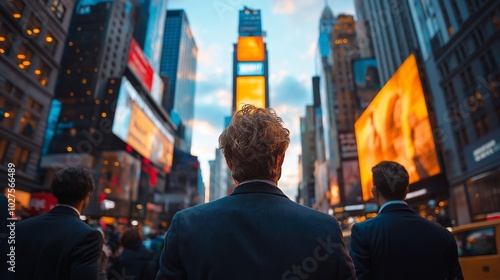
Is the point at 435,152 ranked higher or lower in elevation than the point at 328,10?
lower

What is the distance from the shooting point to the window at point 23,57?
12.0 feet

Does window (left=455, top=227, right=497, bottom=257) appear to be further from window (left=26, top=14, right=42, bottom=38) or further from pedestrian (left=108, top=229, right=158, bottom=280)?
window (left=26, top=14, right=42, bottom=38)

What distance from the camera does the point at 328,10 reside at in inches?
5408

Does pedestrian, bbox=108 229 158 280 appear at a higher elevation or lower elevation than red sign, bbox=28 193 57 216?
lower

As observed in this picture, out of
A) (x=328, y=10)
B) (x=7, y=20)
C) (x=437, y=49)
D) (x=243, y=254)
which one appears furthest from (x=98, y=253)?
(x=328, y=10)

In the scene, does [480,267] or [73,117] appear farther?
[73,117]

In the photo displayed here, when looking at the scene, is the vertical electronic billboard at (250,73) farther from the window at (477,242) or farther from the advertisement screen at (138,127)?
the advertisement screen at (138,127)

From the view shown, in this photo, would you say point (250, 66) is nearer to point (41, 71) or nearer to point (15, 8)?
point (41, 71)

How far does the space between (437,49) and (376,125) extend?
37.9ft

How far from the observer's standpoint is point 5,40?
3365 millimetres

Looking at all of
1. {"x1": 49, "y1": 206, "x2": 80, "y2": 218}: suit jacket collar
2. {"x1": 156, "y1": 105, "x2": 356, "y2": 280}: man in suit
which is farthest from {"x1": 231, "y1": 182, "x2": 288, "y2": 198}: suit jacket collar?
{"x1": 49, "y1": 206, "x2": 80, "y2": 218}: suit jacket collar

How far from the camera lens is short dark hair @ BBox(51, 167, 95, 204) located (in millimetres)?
2912

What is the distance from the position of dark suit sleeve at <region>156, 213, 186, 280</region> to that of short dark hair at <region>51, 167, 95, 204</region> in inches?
75.7

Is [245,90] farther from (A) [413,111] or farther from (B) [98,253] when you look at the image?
(A) [413,111]
